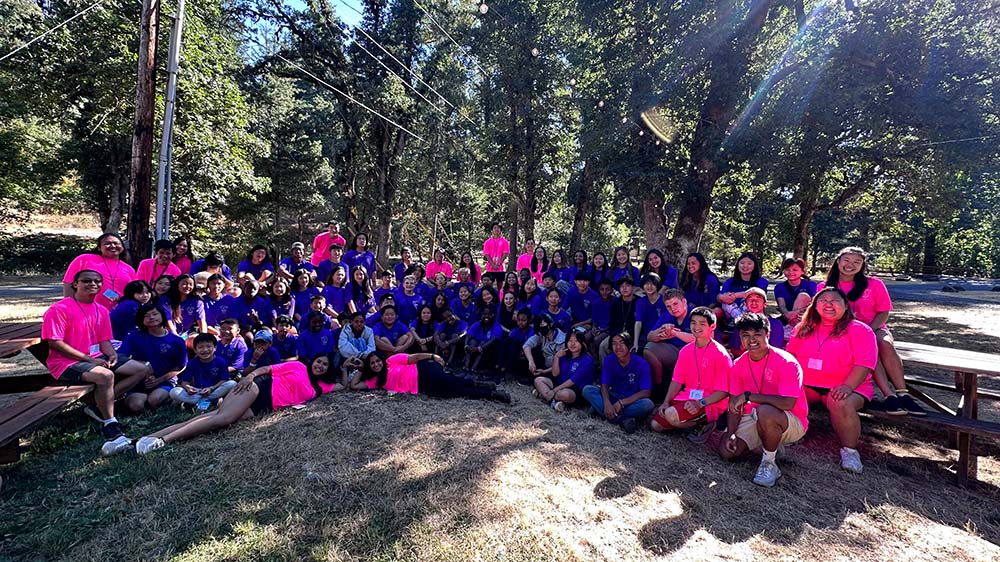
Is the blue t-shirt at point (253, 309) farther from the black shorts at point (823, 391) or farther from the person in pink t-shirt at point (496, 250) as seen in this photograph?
the black shorts at point (823, 391)

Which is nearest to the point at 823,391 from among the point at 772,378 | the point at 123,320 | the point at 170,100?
the point at 772,378

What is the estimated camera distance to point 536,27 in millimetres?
16000

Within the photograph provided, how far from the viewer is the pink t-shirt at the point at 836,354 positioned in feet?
12.7

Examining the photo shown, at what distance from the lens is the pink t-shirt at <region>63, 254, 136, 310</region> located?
5.52 metres

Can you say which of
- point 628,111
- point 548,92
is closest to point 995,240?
point 548,92

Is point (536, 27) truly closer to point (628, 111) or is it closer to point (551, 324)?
point (628, 111)

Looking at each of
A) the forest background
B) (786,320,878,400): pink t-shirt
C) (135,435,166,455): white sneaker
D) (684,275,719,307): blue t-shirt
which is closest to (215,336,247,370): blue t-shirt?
(135,435,166,455): white sneaker

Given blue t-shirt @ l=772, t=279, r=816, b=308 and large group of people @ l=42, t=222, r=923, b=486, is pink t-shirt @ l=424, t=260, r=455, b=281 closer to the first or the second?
large group of people @ l=42, t=222, r=923, b=486

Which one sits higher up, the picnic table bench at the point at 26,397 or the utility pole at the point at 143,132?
the utility pole at the point at 143,132

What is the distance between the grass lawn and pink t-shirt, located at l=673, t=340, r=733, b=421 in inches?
17.9

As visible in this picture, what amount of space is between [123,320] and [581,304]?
6051 millimetres

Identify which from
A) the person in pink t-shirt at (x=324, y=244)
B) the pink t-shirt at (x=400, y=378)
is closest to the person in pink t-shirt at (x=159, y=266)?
the person in pink t-shirt at (x=324, y=244)

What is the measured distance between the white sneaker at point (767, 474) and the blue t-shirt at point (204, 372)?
220 inches

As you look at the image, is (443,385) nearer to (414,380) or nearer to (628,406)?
(414,380)
